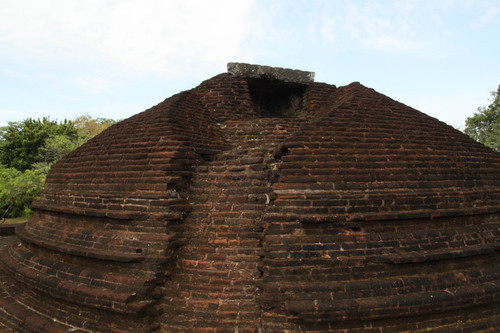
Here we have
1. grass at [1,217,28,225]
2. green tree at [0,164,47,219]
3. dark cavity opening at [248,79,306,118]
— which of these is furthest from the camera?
grass at [1,217,28,225]

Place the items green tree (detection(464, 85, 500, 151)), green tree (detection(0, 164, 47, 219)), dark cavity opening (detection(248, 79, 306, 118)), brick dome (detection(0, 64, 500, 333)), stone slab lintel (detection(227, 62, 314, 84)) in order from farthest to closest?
green tree (detection(464, 85, 500, 151))
green tree (detection(0, 164, 47, 219))
dark cavity opening (detection(248, 79, 306, 118))
stone slab lintel (detection(227, 62, 314, 84))
brick dome (detection(0, 64, 500, 333))

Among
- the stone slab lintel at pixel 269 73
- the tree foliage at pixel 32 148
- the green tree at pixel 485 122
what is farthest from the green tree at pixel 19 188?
the green tree at pixel 485 122

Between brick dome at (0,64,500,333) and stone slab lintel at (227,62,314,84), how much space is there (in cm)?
190

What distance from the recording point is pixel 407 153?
3.73 m

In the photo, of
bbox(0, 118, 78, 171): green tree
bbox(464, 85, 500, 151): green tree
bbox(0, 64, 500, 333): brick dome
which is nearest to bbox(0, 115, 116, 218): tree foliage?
bbox(0, 118, 78, 171): green tree

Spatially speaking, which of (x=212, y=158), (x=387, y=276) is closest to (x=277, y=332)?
(x=387, y=276)

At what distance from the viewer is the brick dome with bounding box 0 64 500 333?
9.73 ft

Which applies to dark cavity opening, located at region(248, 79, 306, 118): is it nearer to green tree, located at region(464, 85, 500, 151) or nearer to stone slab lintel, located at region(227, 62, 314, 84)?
stone slab lintel, located at region(227, 62, 314, 84)

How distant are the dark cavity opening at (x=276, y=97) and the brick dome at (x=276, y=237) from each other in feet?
6.60

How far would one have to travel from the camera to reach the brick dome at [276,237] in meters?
2.97

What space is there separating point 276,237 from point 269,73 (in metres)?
3.91

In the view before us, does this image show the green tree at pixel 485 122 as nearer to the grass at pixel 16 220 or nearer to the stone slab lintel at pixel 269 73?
the stone slab lintel at pixel 269 73

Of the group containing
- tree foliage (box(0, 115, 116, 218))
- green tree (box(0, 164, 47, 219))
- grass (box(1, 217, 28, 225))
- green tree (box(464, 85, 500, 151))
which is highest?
green tree (box(464, 85, 500, 151))

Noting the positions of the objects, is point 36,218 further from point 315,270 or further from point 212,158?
point 315,270
